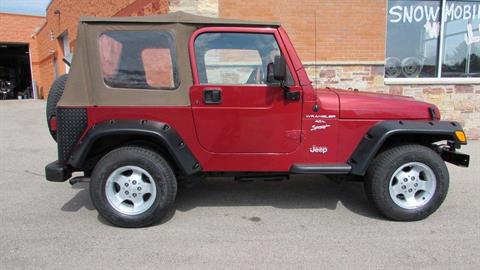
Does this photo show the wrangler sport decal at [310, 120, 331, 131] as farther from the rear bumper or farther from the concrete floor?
the rear bumper

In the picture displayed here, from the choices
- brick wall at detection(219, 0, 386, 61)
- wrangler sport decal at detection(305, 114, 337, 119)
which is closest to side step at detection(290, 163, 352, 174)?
wrangler sport decal at detection(305, 114, 337, 119)

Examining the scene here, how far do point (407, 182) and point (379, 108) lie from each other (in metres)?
0.81

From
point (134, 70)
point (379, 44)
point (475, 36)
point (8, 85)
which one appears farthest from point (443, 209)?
point (8, 85)

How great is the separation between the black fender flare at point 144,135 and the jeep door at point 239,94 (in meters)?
0.23

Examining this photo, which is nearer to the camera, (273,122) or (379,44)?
(273,122)

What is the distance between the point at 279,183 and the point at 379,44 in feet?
15.7

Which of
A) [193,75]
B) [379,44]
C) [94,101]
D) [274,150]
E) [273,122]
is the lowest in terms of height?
[274,150]

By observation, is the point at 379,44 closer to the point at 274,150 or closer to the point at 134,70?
the point at 274,150

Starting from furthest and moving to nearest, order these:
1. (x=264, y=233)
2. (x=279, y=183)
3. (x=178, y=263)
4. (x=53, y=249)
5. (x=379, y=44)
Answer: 1. (x=379, y=44)
2. (x=279, y=183)
3. (x=264, y=233)
4. (x=53, y=249)
5. (x=178, y=263)

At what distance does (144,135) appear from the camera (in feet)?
11.7

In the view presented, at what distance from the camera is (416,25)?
28.4 feet

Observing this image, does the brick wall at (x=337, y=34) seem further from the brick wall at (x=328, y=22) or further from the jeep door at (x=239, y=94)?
the jeep door at (x=239, y=94)

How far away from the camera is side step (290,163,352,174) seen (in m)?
A: 3.74

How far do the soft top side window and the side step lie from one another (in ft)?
2.79
